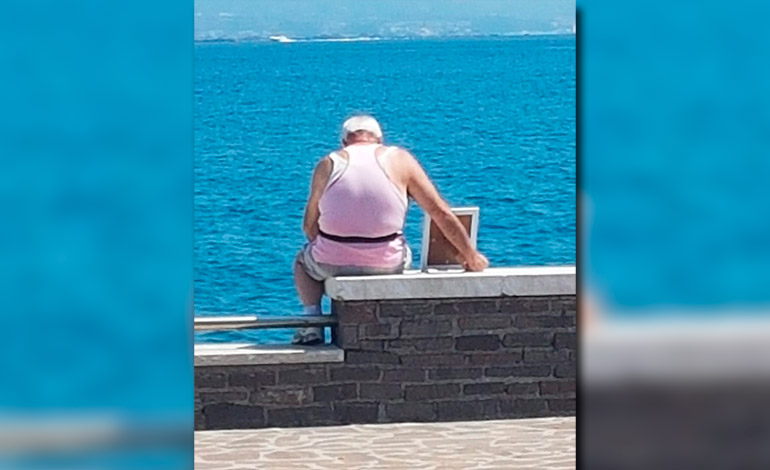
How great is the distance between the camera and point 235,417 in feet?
19.5

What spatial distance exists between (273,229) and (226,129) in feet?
1.18

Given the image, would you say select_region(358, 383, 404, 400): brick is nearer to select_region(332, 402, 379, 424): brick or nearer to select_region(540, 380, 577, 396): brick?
select_region(332, 402, 379, 424): brick

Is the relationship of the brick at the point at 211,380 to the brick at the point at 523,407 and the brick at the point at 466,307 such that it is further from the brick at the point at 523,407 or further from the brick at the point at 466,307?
the brick at the point at 523,407

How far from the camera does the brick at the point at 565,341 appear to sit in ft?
19.0

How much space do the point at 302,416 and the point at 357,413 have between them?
0.67ft

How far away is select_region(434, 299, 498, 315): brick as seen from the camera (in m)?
5.89

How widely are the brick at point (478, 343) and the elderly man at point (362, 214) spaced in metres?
0.25

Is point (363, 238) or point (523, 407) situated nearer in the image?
point (363, 238)

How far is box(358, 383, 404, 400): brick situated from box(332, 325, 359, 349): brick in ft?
0.51
